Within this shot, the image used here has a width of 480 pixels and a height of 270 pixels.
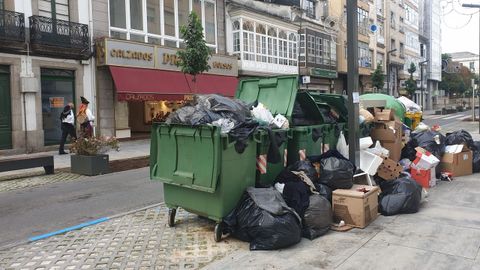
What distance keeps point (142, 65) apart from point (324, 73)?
59.8 feet

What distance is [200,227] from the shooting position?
552 centimetres

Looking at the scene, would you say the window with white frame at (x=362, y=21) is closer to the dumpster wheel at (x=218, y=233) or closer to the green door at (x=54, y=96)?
the green door at (x=54, y=96)

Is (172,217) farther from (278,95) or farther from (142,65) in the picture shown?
(142,65)

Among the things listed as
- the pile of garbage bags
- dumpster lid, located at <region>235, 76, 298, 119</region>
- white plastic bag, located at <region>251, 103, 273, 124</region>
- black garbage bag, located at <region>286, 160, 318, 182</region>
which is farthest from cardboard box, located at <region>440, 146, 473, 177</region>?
white plastic bag, located at <region>251, 103, 273, 124</region>

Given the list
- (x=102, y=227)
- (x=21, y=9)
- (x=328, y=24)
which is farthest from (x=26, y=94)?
(x=328, y=24)

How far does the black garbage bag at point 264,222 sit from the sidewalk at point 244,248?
0.11 metres

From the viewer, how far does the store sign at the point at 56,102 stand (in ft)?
51.9

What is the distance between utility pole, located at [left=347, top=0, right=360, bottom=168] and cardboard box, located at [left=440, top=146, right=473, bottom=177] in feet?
9.63

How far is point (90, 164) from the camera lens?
33.1ft

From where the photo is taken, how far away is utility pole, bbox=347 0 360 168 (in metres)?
6.93

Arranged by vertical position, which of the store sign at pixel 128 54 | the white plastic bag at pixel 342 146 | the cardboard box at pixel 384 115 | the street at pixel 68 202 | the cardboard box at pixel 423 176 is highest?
the store sign at pixel 128 54

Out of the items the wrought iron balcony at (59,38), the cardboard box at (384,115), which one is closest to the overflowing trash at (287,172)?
the cardboard box at (384,115)

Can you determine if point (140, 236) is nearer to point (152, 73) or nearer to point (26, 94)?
point (26, 94)

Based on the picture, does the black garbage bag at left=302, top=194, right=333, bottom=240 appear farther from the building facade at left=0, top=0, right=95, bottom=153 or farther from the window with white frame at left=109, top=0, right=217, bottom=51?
the window with white frame at left=109, top=0, right=217, bottom=51
